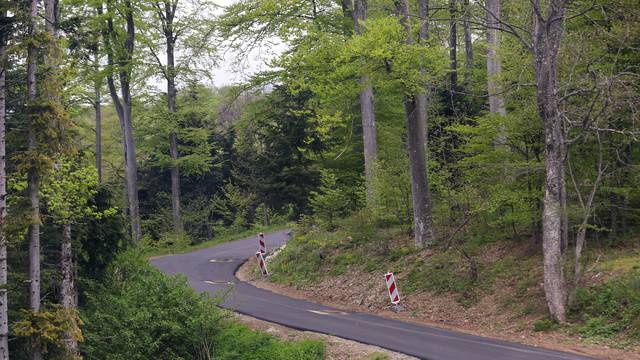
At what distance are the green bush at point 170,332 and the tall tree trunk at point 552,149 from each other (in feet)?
16.3

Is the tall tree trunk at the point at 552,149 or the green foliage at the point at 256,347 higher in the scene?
the tall tree trunk at the point at 552,149

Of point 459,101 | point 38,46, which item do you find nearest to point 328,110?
point 459,101

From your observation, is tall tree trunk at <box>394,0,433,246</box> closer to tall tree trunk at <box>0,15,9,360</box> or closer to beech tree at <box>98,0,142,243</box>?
tall tree trunk at <box>0,15,9,360</box>

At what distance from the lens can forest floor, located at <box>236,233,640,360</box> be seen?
1223 cm

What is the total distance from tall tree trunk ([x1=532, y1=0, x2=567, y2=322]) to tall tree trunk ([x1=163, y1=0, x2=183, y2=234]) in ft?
72.7

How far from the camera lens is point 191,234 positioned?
38.2 meters

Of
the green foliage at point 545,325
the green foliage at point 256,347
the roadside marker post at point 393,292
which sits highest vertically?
the roadside marker post at point 393,292

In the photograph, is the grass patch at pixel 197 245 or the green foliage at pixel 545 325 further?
the grass patch at pixel 197 245

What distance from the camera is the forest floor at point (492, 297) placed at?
1223 centimetres

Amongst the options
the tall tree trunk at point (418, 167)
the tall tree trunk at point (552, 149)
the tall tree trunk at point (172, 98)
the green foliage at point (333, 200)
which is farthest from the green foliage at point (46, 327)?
the tall tree trunk at point (172, 98)

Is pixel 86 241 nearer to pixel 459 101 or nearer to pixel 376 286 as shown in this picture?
pixel 376 286

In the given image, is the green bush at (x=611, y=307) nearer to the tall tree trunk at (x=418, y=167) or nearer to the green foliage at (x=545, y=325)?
the green foliage at (x=545, y=325)

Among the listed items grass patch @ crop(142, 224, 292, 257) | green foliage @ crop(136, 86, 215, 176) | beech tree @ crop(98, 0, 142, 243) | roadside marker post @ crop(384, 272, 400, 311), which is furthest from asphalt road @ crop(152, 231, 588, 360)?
green foliage @ crop(136, 86, 215, 176)

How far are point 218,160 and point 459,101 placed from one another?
2203 cm
